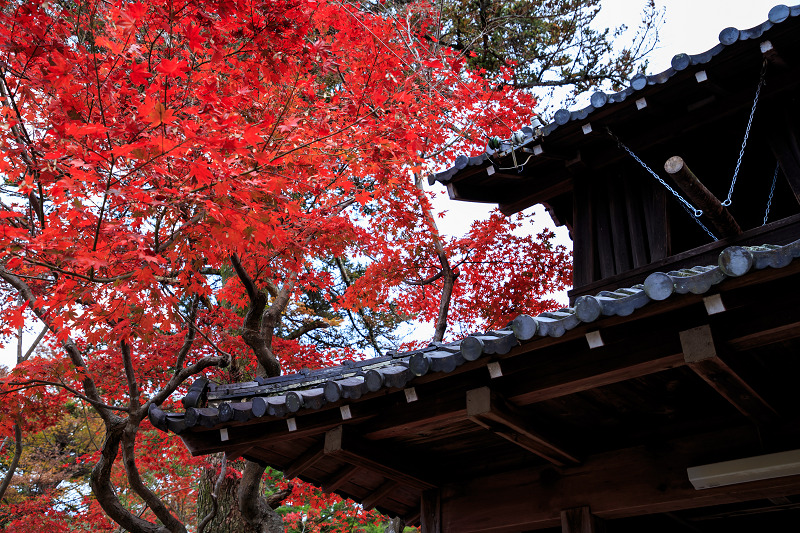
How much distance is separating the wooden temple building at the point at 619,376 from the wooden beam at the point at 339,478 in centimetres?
4

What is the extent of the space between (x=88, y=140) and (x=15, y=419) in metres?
6.06

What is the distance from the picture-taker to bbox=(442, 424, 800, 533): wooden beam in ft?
15.1

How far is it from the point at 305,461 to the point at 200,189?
2.56 m

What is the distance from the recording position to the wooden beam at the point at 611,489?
4613mm

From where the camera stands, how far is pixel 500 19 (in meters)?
14.6

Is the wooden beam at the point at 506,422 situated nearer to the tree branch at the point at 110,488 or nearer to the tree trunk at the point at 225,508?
the tree branch at the point at 110,488

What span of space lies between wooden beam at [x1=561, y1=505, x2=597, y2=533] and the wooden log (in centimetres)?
263

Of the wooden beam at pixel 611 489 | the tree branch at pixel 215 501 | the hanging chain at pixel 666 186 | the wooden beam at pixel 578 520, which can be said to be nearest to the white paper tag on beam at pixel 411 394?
the wooden beam at pixel 611 489

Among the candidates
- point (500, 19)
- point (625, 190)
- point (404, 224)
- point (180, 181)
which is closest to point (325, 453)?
point (180, 181)

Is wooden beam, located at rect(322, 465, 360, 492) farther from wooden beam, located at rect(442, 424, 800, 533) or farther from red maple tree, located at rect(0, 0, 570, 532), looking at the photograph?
red maple tree, located at rect(0, 0, 570, 532)

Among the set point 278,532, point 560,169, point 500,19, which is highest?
point 500,19

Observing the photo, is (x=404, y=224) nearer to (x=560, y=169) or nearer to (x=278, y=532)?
(x=560, y=169)

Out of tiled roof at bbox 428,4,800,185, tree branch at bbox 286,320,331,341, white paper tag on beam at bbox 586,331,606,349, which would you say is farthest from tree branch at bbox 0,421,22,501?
white paper tag on beam at bbox 586,331,606,349

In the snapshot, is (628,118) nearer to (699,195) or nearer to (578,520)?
(699,195)
